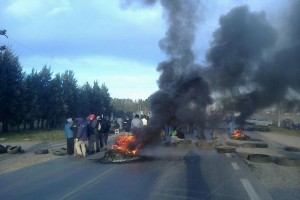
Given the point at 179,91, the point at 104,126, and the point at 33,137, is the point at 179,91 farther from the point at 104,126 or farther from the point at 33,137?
the point at 33,137

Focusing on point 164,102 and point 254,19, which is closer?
point 254,19

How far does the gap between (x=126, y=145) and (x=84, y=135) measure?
3455 mm

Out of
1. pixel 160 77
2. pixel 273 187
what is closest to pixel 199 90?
pixel 160 77

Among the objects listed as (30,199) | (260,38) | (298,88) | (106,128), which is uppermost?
(260,38)

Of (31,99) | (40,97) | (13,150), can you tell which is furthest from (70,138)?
(40,97)

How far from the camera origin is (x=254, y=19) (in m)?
17.0

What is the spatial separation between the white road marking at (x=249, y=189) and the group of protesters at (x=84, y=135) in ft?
31.8

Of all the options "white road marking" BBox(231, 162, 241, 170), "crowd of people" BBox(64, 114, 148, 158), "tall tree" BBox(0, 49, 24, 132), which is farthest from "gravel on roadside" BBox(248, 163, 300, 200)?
"tall tree" BBox(0, 49, 24, 132)

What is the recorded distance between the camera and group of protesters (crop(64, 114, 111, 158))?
18859 mm

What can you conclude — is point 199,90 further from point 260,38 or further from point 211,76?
point 260,38

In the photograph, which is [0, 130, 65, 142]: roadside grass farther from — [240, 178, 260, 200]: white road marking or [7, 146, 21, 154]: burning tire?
[240, 178, 260, 200]: white road marking

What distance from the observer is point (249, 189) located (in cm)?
952

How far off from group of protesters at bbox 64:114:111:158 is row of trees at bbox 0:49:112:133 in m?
24.9

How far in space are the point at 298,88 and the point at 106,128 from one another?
11.1 meters
